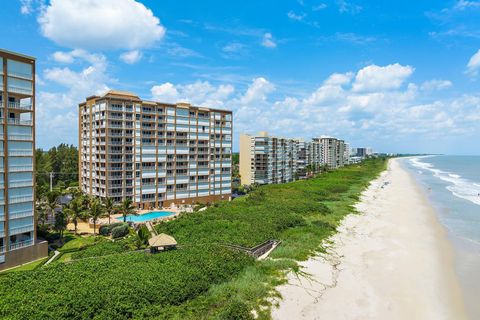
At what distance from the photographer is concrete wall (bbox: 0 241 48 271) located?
34.7 metres

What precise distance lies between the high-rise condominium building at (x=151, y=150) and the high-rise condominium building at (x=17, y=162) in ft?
83.3

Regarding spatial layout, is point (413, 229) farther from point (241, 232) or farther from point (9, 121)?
point (9, 121)

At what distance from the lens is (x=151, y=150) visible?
2699 inches

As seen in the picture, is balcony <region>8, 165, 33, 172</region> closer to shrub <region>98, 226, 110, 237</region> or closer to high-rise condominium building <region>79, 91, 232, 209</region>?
shrub <region>98, 226, 110, 237</region>

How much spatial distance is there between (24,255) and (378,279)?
1460 inches

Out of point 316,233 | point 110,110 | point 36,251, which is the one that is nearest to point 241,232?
point 316,233

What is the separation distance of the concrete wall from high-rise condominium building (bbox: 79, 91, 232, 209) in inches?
1001

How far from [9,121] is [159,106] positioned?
3516 cm

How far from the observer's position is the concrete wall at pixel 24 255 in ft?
114

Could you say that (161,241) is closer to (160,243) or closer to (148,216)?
(160,243)

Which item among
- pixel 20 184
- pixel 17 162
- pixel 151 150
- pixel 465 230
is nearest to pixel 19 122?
pixel 17 162

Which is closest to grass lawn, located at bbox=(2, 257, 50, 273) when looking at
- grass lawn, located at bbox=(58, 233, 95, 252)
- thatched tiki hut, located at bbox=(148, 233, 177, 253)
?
grass lawn, located at bbox=(58, 233, 95, 252)

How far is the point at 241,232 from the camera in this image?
4309 centimetres

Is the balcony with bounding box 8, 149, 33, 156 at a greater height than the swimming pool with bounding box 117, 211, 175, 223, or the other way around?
the balcony with bounding box 8, 149, 33, 156
